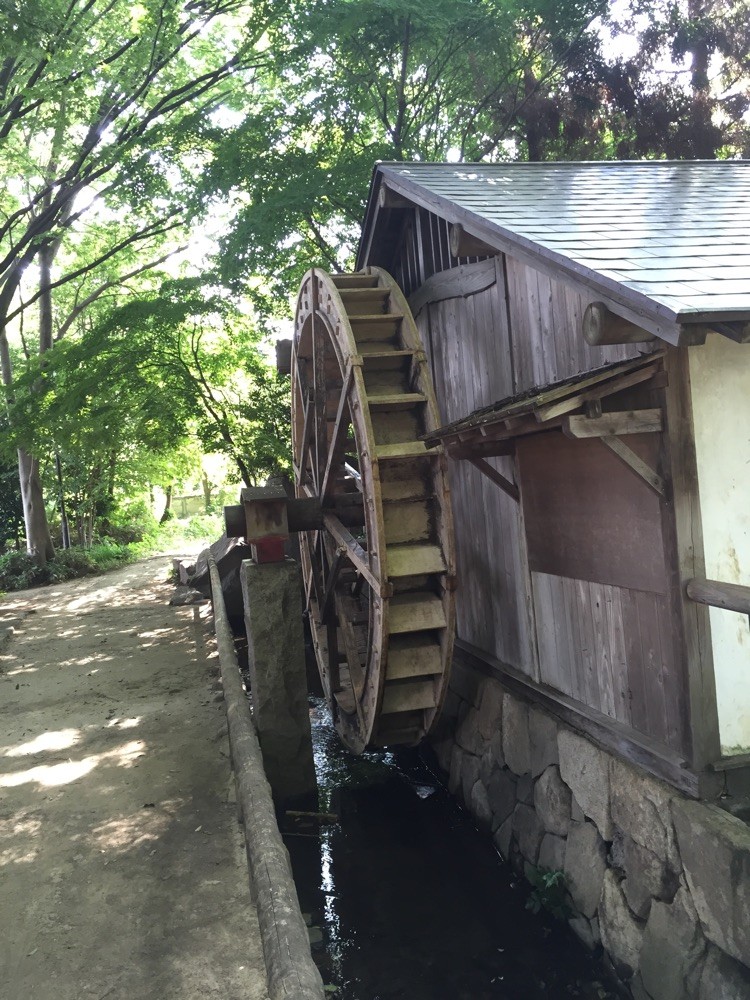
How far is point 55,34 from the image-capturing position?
922 centimetres

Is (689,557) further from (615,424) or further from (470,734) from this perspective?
(470,734)

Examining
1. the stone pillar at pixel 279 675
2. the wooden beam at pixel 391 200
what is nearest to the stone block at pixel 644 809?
the stone pillar at pixel 279 675

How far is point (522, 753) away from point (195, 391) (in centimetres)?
845

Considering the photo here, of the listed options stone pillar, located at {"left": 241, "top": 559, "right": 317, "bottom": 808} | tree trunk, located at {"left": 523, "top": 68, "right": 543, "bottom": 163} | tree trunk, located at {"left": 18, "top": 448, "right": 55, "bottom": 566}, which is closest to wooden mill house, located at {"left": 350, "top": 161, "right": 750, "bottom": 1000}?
stone pillar, located at {"left": 241, "top": 559, "right": 317, "bottom": 808}

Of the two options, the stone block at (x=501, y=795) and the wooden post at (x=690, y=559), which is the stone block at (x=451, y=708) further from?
the wooden post at (x=690, y=559)

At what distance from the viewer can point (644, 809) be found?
11.9 ft

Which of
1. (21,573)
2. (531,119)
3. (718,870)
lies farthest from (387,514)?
(21,573)

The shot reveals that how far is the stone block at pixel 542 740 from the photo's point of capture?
4.64 meters

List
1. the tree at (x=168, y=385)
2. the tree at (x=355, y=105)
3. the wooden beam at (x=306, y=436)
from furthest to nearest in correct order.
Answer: the tree at (x=168, y=385) → the tree at (x=355, y=105) → the wooden beam at (x=306, y=436)

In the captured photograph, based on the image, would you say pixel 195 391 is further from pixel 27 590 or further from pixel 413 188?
pixel 413 188

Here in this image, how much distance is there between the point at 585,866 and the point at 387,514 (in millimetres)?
2535

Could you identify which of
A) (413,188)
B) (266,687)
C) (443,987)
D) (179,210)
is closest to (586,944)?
(443,987)

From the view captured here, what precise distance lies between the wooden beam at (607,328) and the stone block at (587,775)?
222cm

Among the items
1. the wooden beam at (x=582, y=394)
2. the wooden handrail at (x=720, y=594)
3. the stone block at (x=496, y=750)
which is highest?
the wooden beam at (x=582, y=394)
